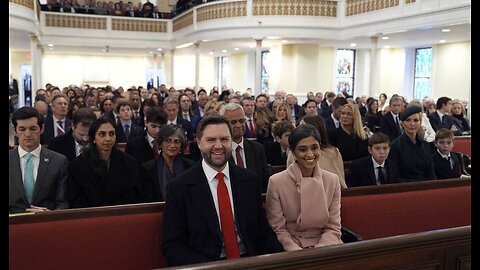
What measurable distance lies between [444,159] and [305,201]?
103 inches

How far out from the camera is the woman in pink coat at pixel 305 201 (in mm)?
3041

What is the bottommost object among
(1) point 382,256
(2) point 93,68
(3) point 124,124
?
(1) point 382,256

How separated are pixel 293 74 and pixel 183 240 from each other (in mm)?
16062

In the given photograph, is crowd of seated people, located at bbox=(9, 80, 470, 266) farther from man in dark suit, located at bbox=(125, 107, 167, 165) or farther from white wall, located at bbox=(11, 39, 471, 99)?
white wall, located at bbox=(11, 39, 471, 99)

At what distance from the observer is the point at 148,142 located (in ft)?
16.5

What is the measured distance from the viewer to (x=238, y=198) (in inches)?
115

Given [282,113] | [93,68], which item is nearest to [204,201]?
[282,113]

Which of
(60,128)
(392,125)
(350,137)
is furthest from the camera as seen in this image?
(392,125)

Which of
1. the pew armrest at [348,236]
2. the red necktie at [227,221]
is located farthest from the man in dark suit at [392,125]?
the red necktie at [227,221]

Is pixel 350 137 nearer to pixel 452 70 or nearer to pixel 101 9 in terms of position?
pixel 452 70

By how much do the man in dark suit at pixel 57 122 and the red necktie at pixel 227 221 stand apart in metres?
4.30

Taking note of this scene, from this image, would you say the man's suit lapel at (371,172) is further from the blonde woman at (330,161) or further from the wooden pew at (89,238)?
the wooden pew at (89,238)

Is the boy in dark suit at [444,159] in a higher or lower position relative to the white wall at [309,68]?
lower
